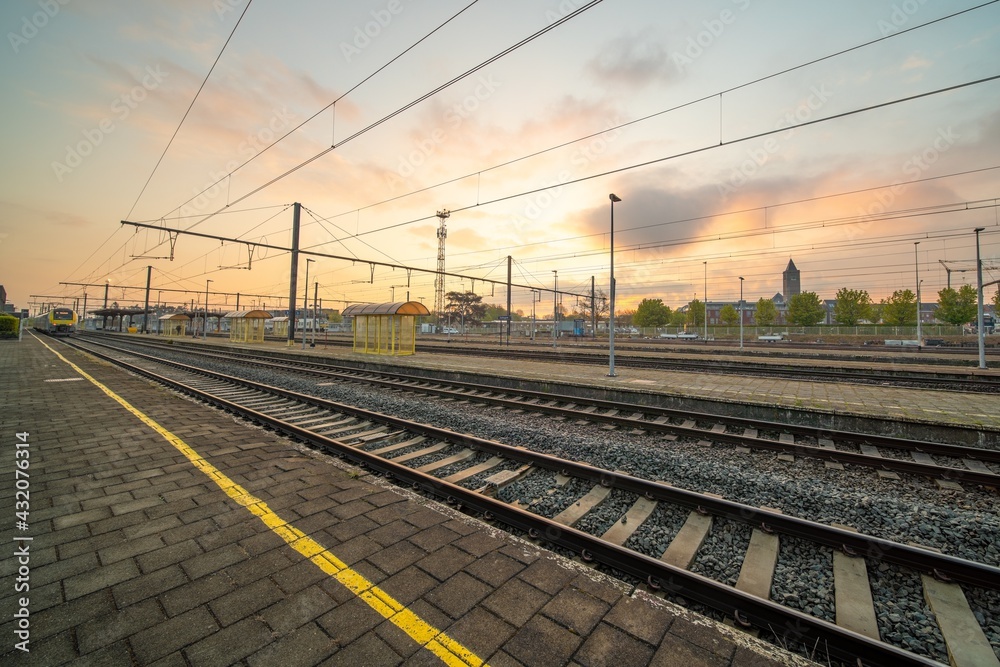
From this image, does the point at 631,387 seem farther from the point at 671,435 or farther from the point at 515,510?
the point at 515,510

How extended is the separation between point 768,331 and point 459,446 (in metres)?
71.2

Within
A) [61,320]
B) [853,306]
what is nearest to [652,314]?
[853,306]

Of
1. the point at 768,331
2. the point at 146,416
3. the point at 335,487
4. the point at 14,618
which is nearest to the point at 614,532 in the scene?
the point at 335,487

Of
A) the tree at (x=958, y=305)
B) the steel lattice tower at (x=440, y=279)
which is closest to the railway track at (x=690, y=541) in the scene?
the steel lattice tower at (x=440, y=279)

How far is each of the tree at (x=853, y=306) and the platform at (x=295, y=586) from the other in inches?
3024

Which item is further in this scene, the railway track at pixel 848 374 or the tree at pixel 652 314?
the tree at pixel 652 314

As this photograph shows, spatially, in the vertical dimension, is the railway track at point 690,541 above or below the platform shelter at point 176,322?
below

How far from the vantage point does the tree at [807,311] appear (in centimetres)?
6128

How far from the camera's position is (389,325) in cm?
2450

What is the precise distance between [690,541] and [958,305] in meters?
71.3

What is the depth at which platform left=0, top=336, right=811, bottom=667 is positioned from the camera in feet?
7.88

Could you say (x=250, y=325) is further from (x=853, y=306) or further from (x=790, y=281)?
(x=790, y=281)

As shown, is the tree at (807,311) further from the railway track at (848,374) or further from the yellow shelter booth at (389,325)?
the yellow shelter booth at (389,325)

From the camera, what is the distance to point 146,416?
8500mm
